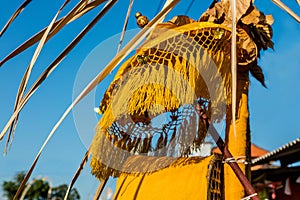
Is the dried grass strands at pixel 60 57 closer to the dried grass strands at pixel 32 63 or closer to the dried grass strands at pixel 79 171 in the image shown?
the dried grass strands at pixel 32 63

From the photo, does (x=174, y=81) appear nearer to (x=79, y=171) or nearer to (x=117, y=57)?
(x=79, y=171)

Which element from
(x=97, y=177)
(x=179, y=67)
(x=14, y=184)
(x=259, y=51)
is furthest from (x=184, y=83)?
(x=14, y=184)

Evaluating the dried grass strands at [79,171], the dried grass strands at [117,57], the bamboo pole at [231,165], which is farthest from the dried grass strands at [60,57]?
the bamboo pole at [231,165]

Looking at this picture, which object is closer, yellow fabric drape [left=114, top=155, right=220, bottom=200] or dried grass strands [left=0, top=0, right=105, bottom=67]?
dried grass strands [left=0, top=0, right=105, bottom=67]

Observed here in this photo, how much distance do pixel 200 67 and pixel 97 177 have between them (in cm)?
46

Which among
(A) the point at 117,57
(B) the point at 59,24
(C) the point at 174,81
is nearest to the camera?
(A) the point at 117,57

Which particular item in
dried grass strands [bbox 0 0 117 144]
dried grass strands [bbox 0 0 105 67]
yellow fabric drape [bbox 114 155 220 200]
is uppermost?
dried grass strands [bbox 0 0 105 67]

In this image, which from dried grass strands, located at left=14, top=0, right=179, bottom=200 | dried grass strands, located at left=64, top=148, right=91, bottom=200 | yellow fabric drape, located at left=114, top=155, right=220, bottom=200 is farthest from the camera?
yellow fabric drape, located at left=114, top=155, right=220, bottom=200

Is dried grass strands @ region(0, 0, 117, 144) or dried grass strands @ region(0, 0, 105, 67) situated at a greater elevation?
dried grass strands @ region(0, 0, 105, 67)

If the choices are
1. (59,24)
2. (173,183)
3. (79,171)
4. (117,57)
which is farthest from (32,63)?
(173,183)

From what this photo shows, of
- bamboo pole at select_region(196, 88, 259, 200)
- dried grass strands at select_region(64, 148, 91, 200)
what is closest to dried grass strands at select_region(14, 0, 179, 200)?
dried grass strands at select_region(64, 148, 91, 200)

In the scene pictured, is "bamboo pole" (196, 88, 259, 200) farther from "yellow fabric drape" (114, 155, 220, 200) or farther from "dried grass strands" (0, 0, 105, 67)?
"dried grass strands" (0, 0, 105, 67)

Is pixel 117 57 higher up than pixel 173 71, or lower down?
lower down

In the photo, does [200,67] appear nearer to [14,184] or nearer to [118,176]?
[118,176]
